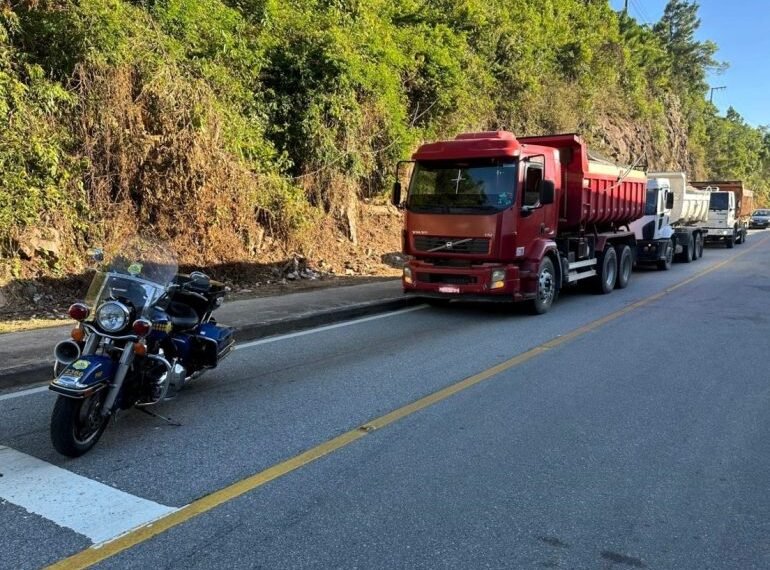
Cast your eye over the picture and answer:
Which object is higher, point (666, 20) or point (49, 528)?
point (666, 20)

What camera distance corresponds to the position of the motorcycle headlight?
4.58 m

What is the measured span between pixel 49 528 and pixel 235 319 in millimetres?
5629

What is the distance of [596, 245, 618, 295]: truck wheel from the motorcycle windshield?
10.3m

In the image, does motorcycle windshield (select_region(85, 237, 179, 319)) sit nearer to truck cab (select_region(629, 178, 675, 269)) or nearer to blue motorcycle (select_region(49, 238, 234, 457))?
blue motorcycle (select_region(49, 238, 234, 457))

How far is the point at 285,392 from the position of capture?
6098 millimetres

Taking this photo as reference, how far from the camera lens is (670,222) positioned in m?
20.1

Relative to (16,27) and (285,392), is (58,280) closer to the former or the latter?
(16,27)

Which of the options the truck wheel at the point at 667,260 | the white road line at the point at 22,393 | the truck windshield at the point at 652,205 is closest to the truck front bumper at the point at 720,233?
the truck wheel at the point at 667,260

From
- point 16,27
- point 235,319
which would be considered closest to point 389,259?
point 235,319

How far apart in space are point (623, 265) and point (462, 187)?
19.5 ft

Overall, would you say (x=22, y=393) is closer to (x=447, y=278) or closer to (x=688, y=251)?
(x=447, y=278)

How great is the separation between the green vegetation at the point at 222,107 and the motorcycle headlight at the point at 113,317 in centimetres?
614

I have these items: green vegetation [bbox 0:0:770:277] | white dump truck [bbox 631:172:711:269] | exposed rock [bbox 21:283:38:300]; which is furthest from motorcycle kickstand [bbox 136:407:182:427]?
white dump truck [bbox 631:172:711:269]

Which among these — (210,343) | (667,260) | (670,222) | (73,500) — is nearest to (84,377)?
(73,500)
